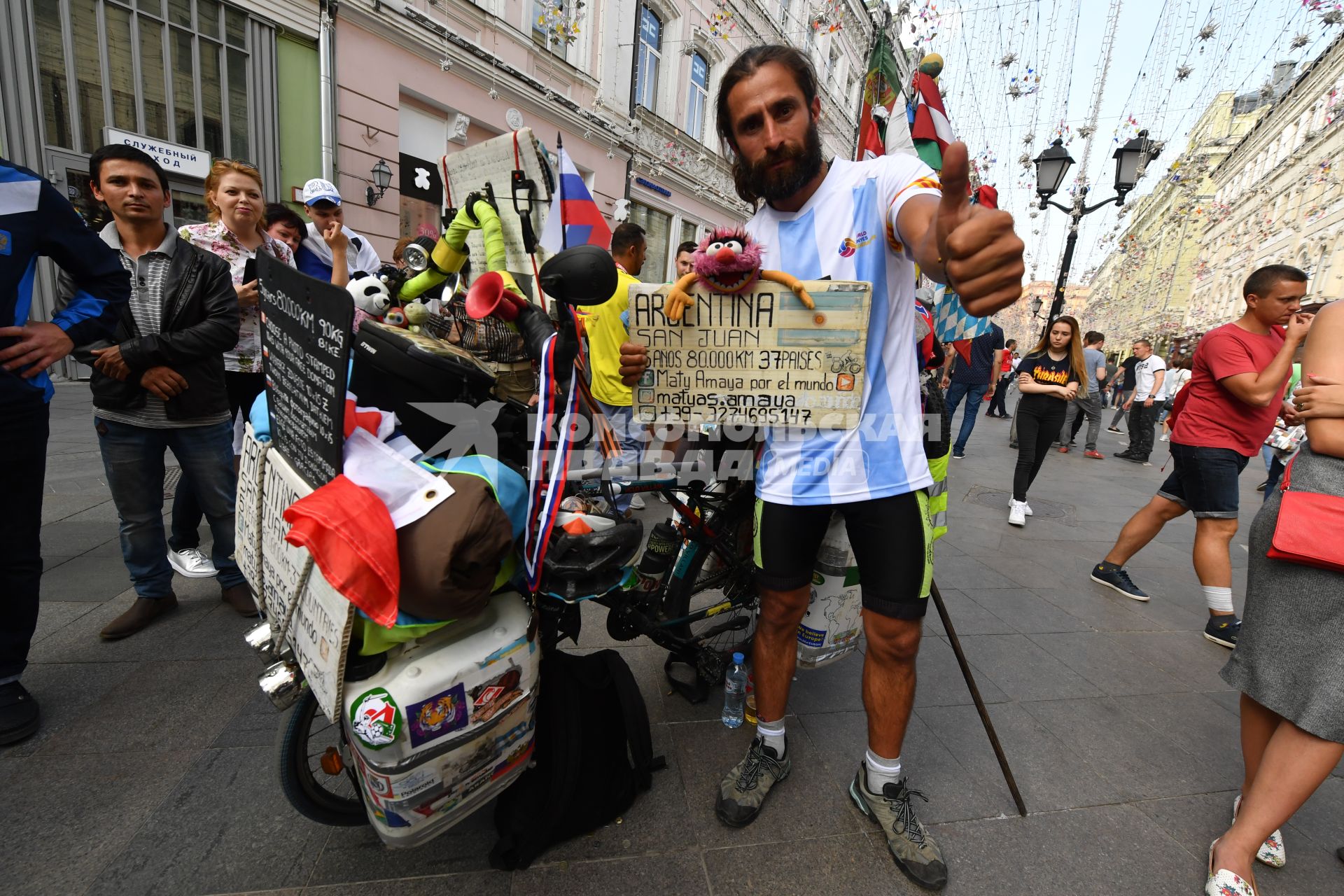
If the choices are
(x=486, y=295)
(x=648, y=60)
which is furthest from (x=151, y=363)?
(x=648, y=60)

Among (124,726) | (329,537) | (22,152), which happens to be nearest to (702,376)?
(329,537)

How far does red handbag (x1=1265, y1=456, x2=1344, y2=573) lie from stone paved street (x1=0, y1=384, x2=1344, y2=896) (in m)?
0.99

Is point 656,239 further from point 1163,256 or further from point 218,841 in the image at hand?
point 1163,256

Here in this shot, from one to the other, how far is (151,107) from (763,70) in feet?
30.5

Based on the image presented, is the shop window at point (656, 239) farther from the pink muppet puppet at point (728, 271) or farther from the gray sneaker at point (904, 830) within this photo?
the gray sneaker at point (904, 830)

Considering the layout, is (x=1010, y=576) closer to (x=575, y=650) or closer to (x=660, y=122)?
(x=575, y=650)

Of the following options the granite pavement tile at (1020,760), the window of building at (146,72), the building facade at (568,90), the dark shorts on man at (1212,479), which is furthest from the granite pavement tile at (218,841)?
the window of building at (146,72)

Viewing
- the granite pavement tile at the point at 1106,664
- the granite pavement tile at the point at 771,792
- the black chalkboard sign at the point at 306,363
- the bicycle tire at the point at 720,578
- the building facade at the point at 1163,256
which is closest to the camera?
the black chalkboard sign at the point at 306,363

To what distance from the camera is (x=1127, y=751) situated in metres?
2.24

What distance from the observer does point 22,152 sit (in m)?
6.36

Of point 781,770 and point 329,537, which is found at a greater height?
point 329,537

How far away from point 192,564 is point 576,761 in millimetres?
2736

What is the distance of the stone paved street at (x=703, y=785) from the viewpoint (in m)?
1.55

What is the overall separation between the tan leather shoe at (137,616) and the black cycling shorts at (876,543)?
2801 mm
